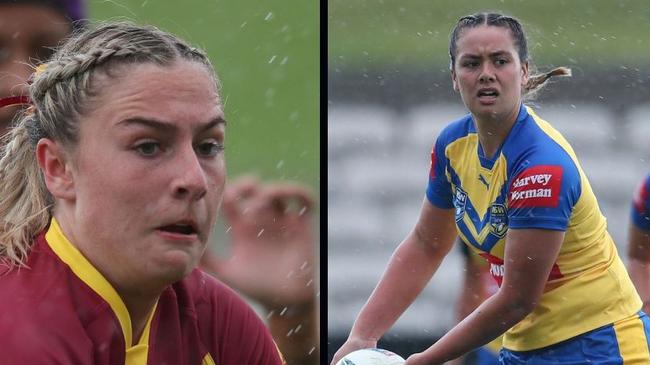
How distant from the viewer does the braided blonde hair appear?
186cm

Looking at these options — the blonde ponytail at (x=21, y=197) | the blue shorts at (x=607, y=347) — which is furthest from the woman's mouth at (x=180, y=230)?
the blue shorts at (x=607, y=347)

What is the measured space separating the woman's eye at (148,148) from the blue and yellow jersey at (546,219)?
1.64m

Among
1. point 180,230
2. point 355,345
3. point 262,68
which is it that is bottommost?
point 355,345

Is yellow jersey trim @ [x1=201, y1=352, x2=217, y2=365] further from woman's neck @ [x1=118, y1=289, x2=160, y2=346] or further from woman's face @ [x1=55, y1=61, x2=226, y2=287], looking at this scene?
woman's face @ [x1=55, y1=61, x2=226, y2=287]

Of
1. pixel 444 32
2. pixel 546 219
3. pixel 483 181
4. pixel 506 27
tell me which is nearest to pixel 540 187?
pixel 546 219

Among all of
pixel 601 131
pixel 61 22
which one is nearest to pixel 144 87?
pixel 61 22

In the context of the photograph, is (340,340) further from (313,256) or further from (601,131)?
(601,131)

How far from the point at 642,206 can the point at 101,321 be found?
10.1 ft

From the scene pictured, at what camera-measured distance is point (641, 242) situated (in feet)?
14.0

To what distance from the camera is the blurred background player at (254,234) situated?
→ 3217 millimetres

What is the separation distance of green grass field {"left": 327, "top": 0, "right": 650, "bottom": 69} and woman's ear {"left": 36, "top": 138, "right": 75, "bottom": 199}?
8.01 feet

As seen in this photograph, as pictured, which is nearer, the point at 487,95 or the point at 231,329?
the point at 231,329

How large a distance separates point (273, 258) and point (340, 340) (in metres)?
0.99

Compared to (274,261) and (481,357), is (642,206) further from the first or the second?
(274,261)
